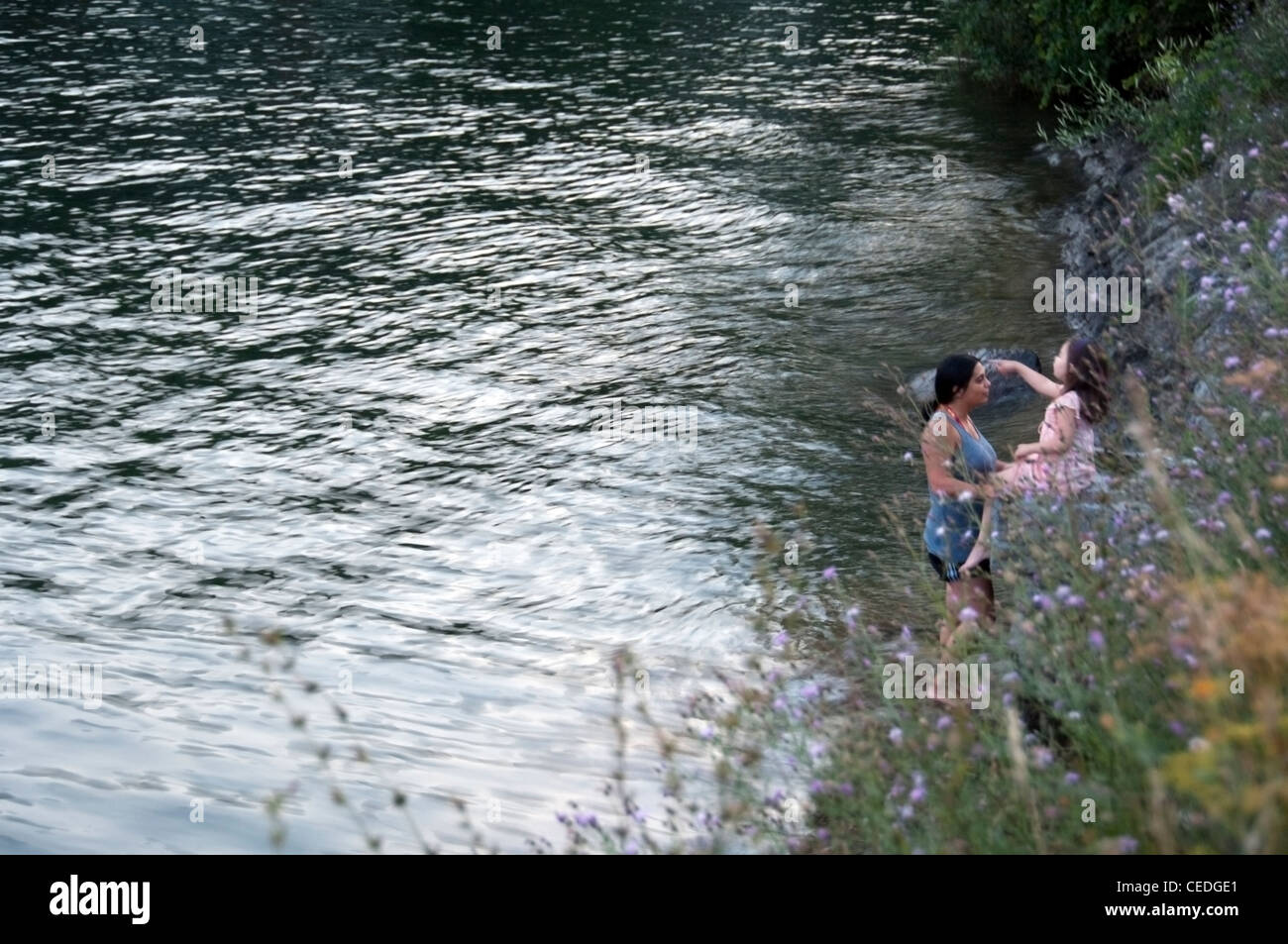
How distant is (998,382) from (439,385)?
576 cm

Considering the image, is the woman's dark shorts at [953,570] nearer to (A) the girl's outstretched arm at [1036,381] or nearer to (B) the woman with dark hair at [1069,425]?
(B) the woman with dark hair at [1069,425]

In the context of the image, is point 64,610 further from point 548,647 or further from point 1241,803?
point 1241,803

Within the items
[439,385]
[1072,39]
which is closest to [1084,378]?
[439,385]

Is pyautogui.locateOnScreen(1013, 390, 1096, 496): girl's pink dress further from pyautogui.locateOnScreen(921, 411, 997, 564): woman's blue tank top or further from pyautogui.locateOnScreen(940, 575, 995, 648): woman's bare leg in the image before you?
pyautogui.locateOnScreen(940, 575, 995, 648): woman's bare leg

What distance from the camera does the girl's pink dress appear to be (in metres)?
6.73

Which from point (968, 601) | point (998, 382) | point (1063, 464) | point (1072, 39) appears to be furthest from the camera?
point (1072, 39)

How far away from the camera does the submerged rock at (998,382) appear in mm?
13219

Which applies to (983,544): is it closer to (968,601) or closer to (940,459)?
(940,459)

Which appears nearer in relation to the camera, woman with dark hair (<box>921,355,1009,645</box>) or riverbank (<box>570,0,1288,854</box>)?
riverbank (<box>570,0,1288,854</box>)

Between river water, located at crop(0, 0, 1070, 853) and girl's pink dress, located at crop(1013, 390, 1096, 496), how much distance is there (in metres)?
2.25

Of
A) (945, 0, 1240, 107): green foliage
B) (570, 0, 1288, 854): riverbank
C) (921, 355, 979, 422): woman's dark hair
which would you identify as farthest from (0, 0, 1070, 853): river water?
(570, 0, 1288, 854): riverbank

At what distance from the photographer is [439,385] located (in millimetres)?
14805

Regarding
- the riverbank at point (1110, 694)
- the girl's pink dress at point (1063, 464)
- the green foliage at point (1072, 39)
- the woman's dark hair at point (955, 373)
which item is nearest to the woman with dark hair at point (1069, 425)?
the girl's pink dress at point (1063, 464)

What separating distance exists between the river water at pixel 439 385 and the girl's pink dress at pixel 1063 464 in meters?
2.25
